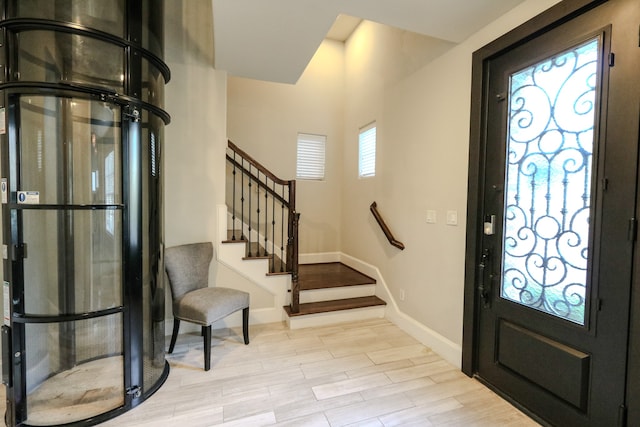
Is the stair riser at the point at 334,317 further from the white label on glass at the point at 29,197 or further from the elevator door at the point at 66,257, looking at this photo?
the white label on glass at the point at 29,197

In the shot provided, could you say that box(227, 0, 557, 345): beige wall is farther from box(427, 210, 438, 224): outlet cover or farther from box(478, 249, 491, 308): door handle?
box(478, 249, 491, 308): door handle

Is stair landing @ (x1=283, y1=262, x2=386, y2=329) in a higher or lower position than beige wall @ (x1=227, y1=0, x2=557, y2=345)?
lower

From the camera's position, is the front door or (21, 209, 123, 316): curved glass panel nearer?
the front door

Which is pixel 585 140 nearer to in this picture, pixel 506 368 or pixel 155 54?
pixel 506 368

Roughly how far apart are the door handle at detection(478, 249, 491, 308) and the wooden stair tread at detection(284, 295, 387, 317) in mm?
1406

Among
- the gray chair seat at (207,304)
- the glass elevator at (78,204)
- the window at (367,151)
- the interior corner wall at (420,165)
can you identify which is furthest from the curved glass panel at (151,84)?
the window at (367,151)

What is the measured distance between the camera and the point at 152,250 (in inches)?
83.0

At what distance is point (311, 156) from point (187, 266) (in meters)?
2.69

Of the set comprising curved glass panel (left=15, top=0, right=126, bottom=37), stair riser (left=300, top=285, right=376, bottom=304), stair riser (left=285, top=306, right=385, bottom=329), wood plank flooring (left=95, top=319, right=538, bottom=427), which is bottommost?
wood plank flooring (left=95, top=319, right=538, bottom=427)

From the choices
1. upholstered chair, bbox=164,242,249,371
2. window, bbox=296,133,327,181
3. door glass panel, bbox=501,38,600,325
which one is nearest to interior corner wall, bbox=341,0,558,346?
door glass panel, bbox=501,38,600,325

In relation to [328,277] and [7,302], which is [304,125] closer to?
[328,277]

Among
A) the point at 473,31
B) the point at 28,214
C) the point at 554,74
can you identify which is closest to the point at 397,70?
the point at 473,31

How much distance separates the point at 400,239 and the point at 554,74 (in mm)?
1941

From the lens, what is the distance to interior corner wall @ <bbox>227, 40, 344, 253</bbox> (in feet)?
14.1
